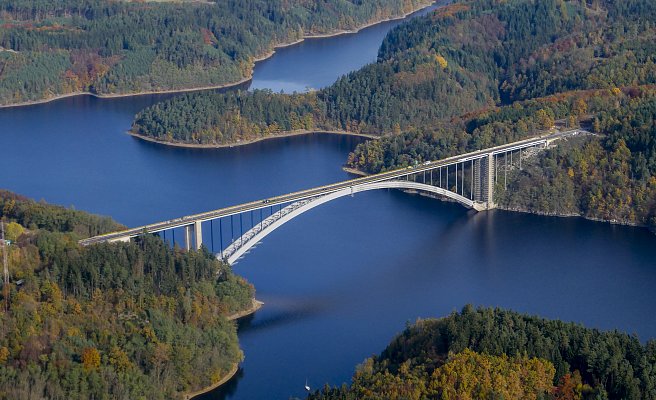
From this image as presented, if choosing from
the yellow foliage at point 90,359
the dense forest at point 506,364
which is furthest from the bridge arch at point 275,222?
the yellow foliage at point 90,359

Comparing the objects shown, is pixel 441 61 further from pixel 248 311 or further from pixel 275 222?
pixel 248 311

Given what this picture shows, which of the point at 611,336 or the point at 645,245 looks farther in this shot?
the point at 645,245

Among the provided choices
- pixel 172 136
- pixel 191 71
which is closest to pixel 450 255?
pixel 172 136

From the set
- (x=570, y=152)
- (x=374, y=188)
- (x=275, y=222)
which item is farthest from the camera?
(x=570, y=152)

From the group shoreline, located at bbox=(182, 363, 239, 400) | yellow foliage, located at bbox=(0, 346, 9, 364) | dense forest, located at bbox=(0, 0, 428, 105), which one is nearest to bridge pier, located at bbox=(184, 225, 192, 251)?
shoreline, located at bbox=(182, 363, 239, 400)

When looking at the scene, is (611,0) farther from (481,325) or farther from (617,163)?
(481,325)

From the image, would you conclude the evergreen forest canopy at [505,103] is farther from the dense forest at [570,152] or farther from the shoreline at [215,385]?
the shoreline at [215,385]

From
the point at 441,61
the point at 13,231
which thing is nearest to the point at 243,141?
the point at 441,61
